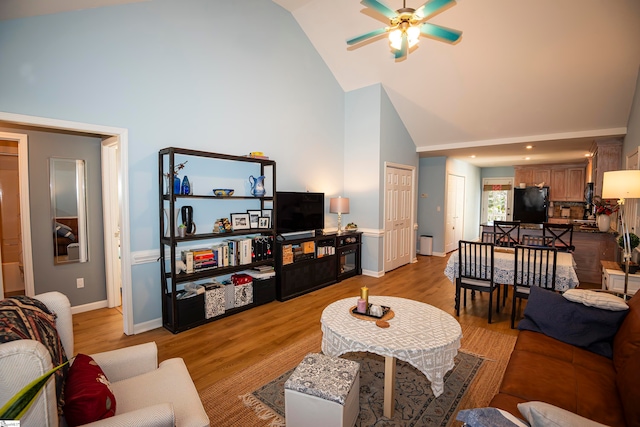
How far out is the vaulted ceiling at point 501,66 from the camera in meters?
3.54

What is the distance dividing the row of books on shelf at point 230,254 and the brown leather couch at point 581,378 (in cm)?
290

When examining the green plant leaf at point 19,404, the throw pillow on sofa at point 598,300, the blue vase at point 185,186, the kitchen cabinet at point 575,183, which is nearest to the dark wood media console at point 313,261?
the blue vase at point 185,186

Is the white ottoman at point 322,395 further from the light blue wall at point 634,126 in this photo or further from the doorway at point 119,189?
the light blue wall at point 634,126

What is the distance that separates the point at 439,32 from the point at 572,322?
8.78 ft

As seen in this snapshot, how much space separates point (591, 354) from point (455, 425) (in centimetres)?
101

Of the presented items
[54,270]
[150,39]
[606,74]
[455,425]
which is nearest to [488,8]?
[606,74]

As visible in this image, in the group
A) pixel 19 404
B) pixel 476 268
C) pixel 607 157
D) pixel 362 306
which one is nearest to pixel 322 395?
pixel 362 306

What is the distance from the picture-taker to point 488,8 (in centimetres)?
366

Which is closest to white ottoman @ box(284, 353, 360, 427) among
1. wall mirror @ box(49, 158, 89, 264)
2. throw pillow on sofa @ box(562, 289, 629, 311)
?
throw pillow on sofa @ box(562, 289, 629, 311)

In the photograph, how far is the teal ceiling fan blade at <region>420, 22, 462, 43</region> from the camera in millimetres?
2795

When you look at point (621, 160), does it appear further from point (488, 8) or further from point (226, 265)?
point (226, 265)

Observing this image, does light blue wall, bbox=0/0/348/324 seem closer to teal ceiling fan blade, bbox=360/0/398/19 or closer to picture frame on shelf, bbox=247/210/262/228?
picture frame on shelf, bbox=247/210/262/228

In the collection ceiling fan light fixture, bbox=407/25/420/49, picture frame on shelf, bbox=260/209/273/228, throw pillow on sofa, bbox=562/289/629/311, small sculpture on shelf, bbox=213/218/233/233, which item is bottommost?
throw pillow on sofa, bbox=562/289/629/311

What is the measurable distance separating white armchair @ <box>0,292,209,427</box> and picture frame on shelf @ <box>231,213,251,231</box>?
6.94 feet
